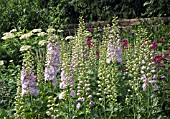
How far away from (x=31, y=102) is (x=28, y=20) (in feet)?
18.0

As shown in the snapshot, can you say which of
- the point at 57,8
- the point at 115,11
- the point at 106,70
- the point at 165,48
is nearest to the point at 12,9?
the point at 57,8

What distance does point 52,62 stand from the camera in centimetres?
429

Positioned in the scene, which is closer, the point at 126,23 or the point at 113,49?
the point at 113,49

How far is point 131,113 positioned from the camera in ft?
13.6

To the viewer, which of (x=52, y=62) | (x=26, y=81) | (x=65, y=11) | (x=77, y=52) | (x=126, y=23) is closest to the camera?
(x=26, y=81)

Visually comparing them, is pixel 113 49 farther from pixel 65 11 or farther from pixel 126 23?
pixel 65 11

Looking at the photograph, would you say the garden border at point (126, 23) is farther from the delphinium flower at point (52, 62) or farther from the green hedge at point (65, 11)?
the delphinium flower at point (52, 62)

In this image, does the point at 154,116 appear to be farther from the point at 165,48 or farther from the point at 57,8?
the point at 57,8

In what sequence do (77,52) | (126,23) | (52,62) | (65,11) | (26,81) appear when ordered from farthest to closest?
(65,11)
(126,23)
(77,52)
(52,62)
(26,81)

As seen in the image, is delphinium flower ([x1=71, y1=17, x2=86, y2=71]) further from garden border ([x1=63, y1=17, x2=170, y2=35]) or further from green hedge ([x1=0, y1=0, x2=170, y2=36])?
green hedge ([x1=0, y1=0, x2=170, y2=36])

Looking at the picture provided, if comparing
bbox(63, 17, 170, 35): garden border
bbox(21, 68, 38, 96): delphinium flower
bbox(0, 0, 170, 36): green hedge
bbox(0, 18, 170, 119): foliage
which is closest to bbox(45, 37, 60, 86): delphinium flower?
bbox(0, 18, 170, 119): foliage

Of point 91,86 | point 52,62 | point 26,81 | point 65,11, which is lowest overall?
point 91,86

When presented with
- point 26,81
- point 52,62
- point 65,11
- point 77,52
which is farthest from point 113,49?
point 65,11

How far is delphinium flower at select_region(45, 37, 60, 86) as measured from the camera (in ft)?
13.9
